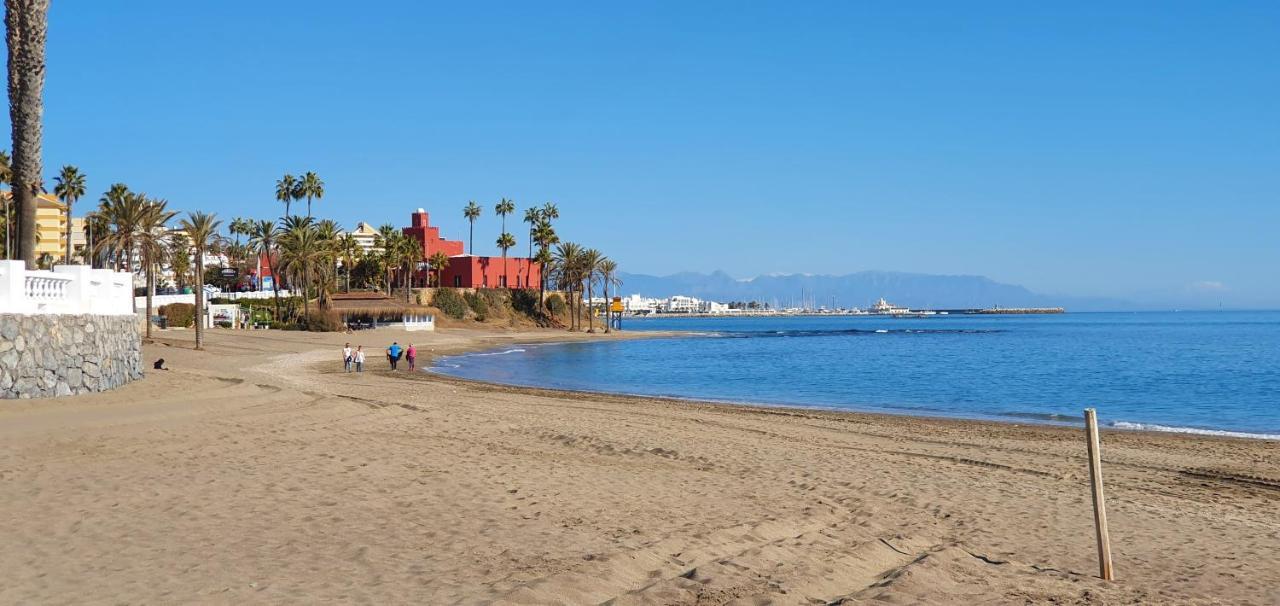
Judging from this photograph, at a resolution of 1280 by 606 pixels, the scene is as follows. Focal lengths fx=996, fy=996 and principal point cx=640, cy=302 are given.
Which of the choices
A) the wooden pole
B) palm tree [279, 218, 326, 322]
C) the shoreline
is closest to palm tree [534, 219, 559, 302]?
palm tree [279, 218, 326, 322]

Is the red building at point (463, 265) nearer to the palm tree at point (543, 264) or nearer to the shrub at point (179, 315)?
the palm tree at point (543, 264)

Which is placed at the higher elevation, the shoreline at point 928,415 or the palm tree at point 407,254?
the palm tree at point 407,254

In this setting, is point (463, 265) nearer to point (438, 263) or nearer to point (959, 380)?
point (438, 263)

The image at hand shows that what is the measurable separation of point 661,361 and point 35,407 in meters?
49.1

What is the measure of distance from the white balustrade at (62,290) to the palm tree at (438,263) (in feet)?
282

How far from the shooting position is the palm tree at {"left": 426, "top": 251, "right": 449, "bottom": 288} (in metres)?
111

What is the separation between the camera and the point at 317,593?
7.84m

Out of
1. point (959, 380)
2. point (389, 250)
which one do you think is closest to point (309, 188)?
point (389, 250)

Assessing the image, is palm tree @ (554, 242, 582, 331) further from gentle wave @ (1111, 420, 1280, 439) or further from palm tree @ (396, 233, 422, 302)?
gentle wave @ (1111, 420, 1280, 439)

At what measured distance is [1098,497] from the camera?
923 cm

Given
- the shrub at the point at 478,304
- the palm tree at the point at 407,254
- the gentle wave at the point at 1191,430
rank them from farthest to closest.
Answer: the shrub at the point at 478,304 < the palm tree at the point at 407,254 < the gentle wave at the point at 1191,430

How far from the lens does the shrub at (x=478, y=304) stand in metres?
107

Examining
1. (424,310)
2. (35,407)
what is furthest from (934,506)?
(424,310)

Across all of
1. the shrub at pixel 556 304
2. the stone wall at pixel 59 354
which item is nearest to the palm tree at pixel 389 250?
the shrub at pixel 556 304
